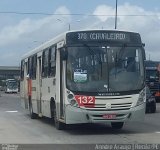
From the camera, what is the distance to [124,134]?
17.5 metres

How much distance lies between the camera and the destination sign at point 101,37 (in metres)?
17.7

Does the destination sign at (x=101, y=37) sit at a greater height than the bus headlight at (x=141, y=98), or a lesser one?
greater

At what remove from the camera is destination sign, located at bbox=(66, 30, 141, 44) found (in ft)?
57.9

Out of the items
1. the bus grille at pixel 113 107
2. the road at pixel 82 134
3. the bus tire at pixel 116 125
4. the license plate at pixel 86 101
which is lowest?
the road at pixel 82 134

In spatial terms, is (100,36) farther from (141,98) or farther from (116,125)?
(116,125)

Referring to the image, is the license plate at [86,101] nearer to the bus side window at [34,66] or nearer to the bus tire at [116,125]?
the bus tire at [116,125]

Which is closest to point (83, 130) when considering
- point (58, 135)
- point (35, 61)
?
point (58, 135)

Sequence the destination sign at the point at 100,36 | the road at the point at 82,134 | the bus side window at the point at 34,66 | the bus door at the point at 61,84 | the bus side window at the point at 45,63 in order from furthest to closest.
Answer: the bus side window at the point at 34,66 → the bus side window at the point at 45,63 → the destination sign at the point at 100,36 → the bus door at the point at 61,84 → the road at the point at 82,134

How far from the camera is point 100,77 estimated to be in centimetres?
1720

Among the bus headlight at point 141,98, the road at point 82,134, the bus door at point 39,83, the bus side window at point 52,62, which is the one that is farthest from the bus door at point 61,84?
the bus door at point 39,83

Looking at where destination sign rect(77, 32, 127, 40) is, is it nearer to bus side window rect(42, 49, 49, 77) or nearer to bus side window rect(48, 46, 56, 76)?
bus side window rect(48, 46, 56, 76)

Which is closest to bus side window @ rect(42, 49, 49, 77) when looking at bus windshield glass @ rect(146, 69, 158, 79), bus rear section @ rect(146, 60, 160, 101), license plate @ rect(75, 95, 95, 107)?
license plate @ rect(75, 95, 95, 107)

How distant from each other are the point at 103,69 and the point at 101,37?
3.79 ft

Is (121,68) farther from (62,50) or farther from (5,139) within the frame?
(5,139)
